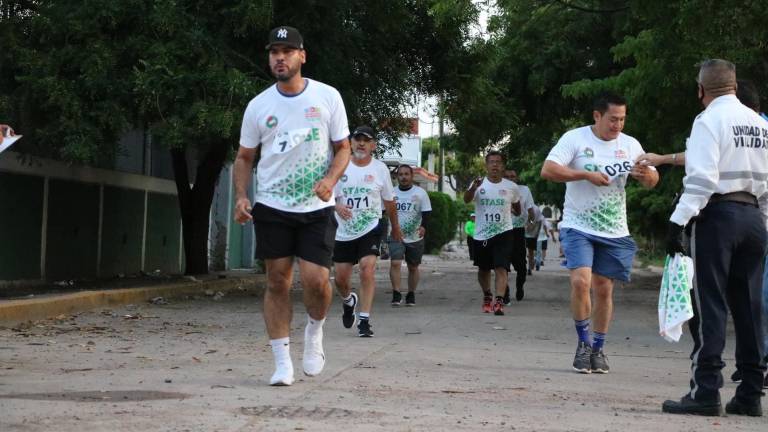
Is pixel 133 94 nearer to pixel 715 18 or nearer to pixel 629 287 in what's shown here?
pixel 715 18

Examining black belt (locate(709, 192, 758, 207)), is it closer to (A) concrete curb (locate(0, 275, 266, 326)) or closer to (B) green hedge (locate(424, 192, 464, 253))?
(A) concrete curb (locate(0, 275, 266, 326))

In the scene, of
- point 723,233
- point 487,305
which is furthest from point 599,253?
point 487,305

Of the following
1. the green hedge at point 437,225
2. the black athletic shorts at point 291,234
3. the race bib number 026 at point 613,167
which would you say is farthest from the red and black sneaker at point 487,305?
the green hedge at point 437,225

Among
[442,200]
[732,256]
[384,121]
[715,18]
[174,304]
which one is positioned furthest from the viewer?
[442,200]

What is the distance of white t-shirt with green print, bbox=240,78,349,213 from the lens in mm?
7902

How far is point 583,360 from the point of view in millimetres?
9508

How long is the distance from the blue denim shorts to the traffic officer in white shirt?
91.6 inches

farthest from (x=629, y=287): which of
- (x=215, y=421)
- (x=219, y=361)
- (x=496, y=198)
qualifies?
(x=215, y=421)

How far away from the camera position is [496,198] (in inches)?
627

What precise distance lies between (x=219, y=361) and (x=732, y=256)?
3828 millimetres

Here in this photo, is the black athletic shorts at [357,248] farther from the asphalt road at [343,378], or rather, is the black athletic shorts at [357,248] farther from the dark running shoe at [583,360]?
the dark running shoe at [583,360]

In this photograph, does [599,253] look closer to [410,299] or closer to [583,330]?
[583,330]

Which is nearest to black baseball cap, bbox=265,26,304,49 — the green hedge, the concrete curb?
the concrete curb

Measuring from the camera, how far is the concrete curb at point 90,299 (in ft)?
41.6
